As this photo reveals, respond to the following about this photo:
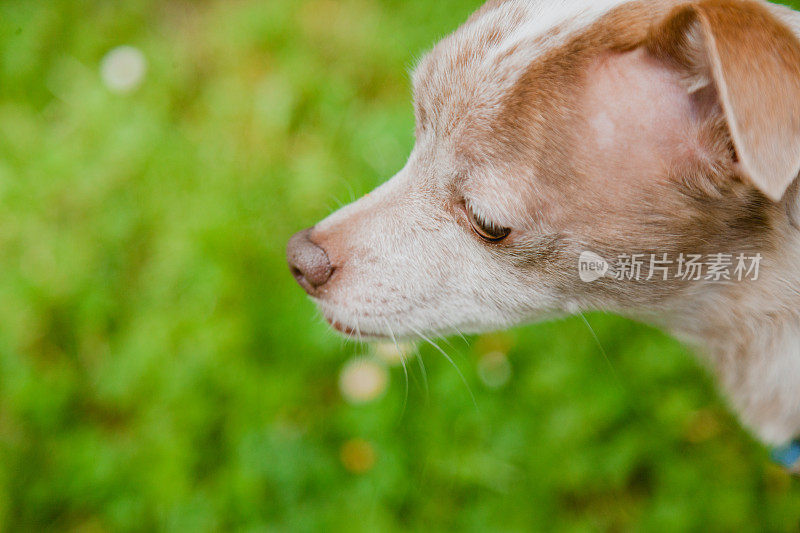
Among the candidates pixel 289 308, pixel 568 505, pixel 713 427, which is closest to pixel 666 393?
pixel 713 427

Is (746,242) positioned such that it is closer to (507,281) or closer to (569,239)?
(569,239)

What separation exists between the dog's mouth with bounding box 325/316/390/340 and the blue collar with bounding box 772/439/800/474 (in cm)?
130

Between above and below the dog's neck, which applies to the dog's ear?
above

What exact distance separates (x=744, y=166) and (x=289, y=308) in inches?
88.4

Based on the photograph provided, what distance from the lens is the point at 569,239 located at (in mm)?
1767

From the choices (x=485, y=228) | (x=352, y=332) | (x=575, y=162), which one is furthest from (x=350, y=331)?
(x=575, y=162)

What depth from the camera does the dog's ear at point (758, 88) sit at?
1.32 m

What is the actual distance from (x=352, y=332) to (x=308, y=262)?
0.29 m

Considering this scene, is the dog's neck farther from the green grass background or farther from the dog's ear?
the green grass background

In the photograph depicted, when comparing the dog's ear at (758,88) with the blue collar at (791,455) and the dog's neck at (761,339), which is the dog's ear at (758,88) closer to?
the dog's neck at (761,339)

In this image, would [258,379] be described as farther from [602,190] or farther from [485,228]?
[602,190]

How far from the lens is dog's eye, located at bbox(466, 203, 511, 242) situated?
1830 mm

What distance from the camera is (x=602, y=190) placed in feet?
5.55

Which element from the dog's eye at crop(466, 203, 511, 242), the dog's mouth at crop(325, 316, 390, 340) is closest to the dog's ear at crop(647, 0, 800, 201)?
the dog's eye at crop(466, 203, 511, 242)
